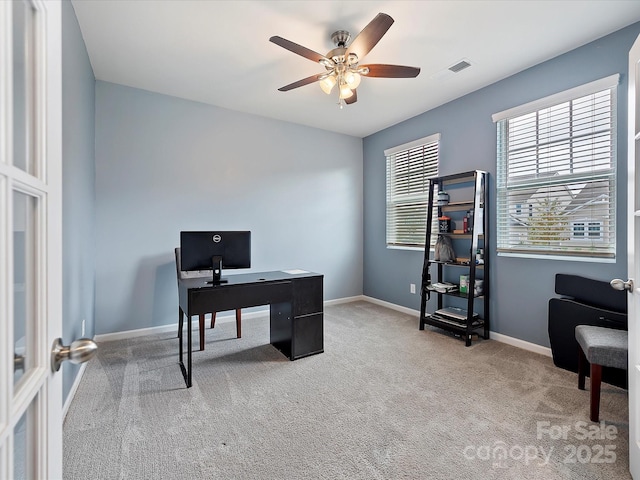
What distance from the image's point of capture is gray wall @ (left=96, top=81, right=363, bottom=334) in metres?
3.25

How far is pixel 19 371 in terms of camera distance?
54cm

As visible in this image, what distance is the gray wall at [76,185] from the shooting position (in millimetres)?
1963

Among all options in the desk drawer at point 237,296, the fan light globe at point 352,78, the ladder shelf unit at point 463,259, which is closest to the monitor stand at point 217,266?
the desk drawer at point 237,296

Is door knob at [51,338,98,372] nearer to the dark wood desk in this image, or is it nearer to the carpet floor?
the carpet floor

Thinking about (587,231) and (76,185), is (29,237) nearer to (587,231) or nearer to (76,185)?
(76,185)

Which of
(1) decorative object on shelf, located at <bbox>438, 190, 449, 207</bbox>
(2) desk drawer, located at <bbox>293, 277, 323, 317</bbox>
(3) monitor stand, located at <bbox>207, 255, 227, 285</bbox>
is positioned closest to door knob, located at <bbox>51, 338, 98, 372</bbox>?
(3) monitor stand, located at <bbox>207, 255, 227, 285</bbox>

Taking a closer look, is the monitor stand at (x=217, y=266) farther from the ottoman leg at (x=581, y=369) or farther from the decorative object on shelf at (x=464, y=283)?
the ottoman leg at (x=581, y=369)

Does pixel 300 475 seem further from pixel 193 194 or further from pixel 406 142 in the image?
pixel 406 142

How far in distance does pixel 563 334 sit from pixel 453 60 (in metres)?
2.51

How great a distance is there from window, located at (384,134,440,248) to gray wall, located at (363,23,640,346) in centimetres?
12

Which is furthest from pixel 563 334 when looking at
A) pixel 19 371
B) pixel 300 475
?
pixel 19 371

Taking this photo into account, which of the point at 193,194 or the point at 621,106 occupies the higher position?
the point at 621,106

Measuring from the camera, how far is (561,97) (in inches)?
106

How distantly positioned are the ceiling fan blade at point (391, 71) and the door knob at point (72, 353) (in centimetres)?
245
